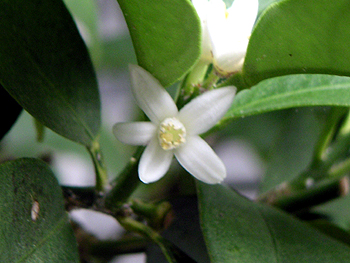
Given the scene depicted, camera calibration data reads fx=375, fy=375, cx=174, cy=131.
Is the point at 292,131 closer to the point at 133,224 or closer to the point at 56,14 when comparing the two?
the point at 133,224

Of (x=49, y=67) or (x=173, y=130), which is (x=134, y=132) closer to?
(x=173, y=130)

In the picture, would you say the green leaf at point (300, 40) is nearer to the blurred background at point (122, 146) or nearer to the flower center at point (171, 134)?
the flower center at point (171, 134)

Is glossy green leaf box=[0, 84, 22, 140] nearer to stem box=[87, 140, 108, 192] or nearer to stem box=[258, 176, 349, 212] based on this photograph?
stem box=[87, 140, 108, 192]

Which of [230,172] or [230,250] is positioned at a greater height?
[230,250]

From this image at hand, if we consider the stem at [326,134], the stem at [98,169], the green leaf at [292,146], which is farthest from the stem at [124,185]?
the green leaf at [292,146]

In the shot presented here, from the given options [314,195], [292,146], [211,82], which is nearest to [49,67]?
[211,82]

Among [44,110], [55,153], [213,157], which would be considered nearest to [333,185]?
[213,157]

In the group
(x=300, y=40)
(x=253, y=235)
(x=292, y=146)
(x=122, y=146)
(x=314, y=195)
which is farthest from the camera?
(x=122, y=146)
